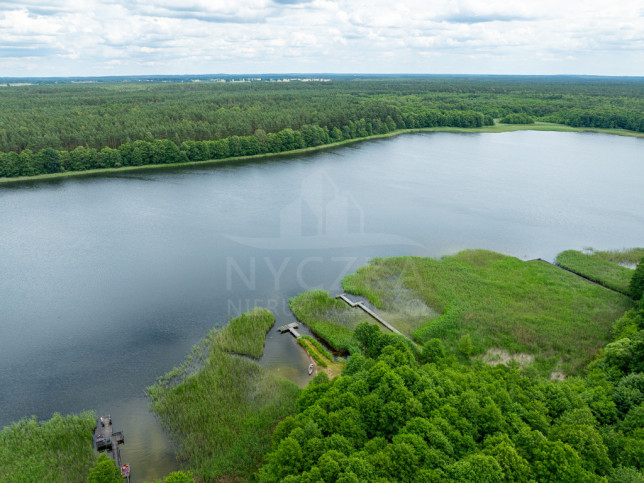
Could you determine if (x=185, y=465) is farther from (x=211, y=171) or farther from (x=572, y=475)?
(x=211, y=171)

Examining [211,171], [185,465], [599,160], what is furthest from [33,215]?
[599,160]

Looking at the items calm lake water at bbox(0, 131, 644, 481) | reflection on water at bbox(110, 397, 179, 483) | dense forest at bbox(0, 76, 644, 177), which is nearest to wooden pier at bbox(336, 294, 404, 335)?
calm lake water at bbox(0, 131, 644, 481)

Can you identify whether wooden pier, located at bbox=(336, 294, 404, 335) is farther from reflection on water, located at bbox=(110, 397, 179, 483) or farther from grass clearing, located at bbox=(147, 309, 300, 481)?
reflection on water, located at bbox=(110, 397, 179, 483)

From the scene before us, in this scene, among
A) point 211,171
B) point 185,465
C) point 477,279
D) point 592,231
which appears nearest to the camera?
point 185,465

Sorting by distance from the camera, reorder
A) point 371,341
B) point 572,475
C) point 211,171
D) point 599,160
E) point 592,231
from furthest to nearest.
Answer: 1. point 599,160
2. point 211,171
3. point 592,231
4. point 371,341
5. point 572,475

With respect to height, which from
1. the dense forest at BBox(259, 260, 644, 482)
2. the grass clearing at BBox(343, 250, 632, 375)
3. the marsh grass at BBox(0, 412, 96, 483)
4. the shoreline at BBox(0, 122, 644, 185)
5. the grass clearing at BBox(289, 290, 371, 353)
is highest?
the shoreline at BBox(0, 122, 644, 185)

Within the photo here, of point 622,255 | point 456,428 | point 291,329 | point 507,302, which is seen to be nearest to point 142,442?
point 291,329
